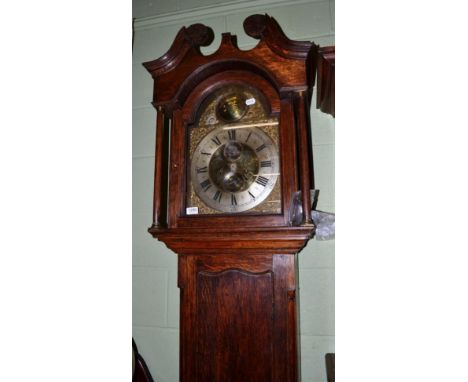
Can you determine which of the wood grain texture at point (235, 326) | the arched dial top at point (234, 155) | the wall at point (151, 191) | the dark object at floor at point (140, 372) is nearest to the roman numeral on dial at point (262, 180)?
the arched dial top at point (234, 155)

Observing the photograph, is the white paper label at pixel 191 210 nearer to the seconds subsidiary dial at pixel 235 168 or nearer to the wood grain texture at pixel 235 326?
the seconds subsidiary dial at pixel 235 168

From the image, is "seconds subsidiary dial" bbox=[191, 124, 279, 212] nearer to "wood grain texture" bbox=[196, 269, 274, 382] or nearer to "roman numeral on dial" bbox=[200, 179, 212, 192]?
"roman numeral on dial" bbox=[200, 179, 212, 192]

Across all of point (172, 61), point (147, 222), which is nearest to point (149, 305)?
point (147, 222)

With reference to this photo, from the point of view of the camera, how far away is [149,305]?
1.33 meters

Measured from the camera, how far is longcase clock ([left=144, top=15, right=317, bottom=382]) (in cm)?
83

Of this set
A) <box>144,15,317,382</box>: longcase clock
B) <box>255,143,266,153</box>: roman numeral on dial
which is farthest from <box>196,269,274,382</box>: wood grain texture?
<box>255,143,266,153</box>: roman numeral on dial

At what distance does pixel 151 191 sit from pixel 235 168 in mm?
590

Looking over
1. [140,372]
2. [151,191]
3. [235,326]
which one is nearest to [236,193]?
[235,326]

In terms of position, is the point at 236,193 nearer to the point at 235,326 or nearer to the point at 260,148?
the point at 260,148

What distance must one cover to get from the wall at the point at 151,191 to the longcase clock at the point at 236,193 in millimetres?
369

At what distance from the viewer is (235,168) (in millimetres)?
958

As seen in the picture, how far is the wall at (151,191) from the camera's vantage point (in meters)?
1.16
